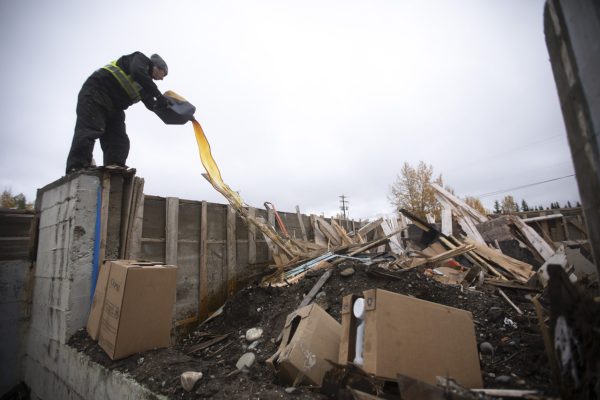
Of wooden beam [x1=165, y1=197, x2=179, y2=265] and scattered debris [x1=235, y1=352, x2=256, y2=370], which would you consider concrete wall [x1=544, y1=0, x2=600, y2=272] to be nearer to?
scattered debris [x1=235, y1=352, x2=256, y2=370]

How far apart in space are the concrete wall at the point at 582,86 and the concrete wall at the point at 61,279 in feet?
14.3

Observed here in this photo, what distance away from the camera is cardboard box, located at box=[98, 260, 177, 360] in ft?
8.83

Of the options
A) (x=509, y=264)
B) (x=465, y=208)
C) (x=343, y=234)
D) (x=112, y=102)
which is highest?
(x=112, y=102)

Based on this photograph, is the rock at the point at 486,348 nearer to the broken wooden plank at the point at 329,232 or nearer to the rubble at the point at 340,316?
the rubble at the point at 340,316

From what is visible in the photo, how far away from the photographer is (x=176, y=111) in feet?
14.3

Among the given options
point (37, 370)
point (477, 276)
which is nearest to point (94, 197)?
point (37, 370)

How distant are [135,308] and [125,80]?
297 cm

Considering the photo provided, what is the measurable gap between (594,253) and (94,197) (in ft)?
14.5

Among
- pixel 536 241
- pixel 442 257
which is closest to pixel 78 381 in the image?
pixel 442 257

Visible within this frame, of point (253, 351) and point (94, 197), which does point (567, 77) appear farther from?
point (94, 197)

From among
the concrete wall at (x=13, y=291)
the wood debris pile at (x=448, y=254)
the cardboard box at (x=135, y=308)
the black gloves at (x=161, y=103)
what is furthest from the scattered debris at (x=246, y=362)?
the black gloves at (x=161, y=103)

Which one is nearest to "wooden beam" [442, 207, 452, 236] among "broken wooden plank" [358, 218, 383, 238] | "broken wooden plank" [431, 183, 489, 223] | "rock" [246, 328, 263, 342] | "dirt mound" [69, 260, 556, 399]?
"broken wooden plank" [431, 183, 489, 223]

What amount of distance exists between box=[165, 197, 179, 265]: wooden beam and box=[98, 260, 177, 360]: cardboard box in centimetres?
176

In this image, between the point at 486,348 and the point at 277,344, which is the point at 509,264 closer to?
the point at 486,348
